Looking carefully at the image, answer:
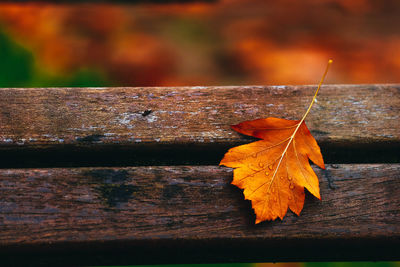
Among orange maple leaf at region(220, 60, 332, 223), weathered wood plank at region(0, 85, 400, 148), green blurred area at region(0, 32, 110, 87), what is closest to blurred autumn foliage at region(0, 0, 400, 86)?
green blurred area at region(0, 32, 110, 87)

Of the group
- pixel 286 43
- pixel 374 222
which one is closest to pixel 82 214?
pixel 374 222

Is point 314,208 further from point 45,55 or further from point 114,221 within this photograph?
point 45,55

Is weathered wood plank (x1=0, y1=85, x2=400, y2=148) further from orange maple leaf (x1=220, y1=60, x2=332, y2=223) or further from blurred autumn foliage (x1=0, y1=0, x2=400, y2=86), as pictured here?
blurred autumn foliage (x1=0, y1=0, x2=400, y2=86)

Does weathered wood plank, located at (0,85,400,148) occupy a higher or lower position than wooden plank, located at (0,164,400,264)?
higher

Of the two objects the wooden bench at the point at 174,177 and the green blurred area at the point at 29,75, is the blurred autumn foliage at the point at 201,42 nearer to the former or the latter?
the green blurred area at the point at 29,75

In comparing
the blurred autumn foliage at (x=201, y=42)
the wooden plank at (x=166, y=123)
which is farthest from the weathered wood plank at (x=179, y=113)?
the blurred autumn foliage at (x=201, y=42)

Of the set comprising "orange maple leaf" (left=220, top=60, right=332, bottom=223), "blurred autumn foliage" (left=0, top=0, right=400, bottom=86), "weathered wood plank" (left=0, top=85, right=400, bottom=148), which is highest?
"blurred autumn foliage" (left=0, top=0, right=400, bottom=86)
